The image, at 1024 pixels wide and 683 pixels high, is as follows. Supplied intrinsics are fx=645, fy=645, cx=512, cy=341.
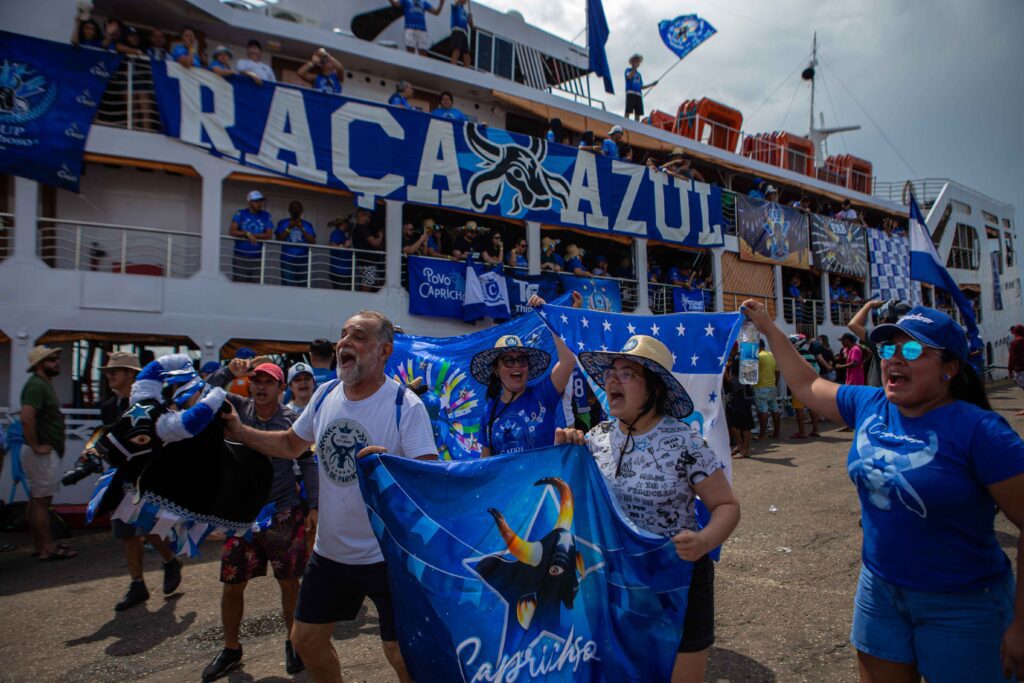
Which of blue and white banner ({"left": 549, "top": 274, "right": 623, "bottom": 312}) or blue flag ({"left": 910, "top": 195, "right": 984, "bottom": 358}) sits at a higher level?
blue and white banner ({"left": 549, "top": 274, "right": 623, "bottom": 312})

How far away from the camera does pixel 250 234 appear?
39.2 feet

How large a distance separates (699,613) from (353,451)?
1.67 meters

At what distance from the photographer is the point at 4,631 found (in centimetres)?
481

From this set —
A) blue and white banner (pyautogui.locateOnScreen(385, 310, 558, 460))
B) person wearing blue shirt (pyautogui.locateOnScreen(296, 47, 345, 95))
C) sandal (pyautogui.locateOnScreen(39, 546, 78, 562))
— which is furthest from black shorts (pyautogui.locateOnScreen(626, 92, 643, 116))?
sandal (pyautogui.locateOnScreen(39, 546, 78, 562))

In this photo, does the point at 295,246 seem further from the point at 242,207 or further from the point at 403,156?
the point at 403,156

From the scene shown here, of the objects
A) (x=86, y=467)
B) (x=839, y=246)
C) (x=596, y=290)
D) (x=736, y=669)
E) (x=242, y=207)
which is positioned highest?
(x=839, y=246)

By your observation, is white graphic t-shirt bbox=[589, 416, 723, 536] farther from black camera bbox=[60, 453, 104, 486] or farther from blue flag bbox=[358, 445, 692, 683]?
black camera bbox=[60, 453, 104, 486]

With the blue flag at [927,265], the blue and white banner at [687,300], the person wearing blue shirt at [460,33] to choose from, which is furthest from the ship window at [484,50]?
the blue flag at [927,265]

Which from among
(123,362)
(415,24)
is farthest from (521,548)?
(415,24)

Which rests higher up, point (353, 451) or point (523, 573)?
point (353, 451)

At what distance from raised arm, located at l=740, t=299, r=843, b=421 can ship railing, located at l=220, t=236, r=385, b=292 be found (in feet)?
33.4

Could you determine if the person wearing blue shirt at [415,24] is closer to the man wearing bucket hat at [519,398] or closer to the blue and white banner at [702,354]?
the blue and white banner at [702,354]

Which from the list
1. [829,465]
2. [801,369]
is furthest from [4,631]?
[829,465]

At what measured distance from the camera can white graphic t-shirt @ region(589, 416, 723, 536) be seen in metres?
2.53
